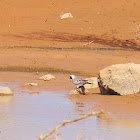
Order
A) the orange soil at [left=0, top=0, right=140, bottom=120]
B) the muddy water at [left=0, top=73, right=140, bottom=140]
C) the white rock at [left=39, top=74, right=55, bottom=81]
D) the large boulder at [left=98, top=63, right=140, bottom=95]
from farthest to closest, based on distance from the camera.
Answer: the orange soil at [left=0, top=0, right=140, bottom=120] → the white rock at [left=39, top=74, right=55, bottom=81] → the large boulder at [left=98, top=63, right=140, bottom=95] → the muddy water at [left=0, top=73, right=140, bottom=140]

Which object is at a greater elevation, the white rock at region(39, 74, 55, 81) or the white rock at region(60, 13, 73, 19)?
the white rock at region(60, 13, 73, 19)

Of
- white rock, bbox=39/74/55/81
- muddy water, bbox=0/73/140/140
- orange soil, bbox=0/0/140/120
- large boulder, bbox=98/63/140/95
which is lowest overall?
muddy water, bbox=0/73/140/140

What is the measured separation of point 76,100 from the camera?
920cm

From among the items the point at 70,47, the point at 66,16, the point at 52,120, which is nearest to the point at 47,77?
the point at 52,120

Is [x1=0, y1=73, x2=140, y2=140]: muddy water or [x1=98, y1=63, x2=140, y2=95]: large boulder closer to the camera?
[x1=0, y1=73, x2=140, y2=140]: muddy water

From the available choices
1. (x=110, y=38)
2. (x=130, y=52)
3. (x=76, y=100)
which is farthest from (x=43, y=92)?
(x=110, y=38)

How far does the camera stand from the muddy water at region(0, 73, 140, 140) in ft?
21.4

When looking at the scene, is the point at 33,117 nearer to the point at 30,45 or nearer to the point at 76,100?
the point at 76,100

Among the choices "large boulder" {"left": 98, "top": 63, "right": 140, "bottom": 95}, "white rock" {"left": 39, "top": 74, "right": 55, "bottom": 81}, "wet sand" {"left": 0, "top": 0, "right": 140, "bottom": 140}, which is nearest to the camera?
"wet sand" {"left": 0, "top": 0, "right": 140, "bottom": 140}

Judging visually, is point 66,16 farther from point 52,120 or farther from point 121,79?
point 52,120

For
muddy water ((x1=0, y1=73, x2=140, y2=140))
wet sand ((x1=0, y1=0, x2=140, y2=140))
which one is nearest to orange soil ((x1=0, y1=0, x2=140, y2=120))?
wet sand ((x1=0, y1=0, x2=140, y2=140))

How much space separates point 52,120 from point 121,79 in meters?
2.35

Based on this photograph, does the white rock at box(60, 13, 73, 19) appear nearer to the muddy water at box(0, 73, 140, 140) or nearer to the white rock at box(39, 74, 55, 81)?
the white rock at box(39, 74, 55, 81)

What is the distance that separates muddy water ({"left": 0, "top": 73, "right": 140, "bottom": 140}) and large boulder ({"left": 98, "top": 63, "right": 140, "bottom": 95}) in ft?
2.29
